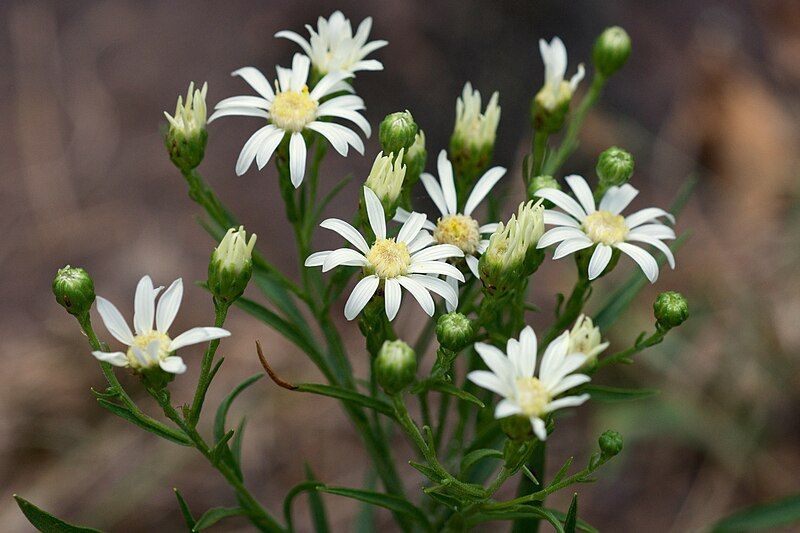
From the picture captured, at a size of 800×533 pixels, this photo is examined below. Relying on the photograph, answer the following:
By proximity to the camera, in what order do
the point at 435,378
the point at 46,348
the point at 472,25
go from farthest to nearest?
the point at 472,25 → the point at 46,348 → the point at 435,378

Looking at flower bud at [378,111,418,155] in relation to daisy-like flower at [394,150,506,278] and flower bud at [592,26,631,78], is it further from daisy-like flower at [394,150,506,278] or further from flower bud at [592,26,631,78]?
flower bud at [592,26,631,78]

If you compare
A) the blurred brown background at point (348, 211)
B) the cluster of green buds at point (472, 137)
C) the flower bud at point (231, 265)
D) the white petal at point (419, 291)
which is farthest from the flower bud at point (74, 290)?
the blurred brown background at point (348, 211)

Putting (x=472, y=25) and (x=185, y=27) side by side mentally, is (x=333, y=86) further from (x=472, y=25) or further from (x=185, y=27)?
(x=185, y=27)

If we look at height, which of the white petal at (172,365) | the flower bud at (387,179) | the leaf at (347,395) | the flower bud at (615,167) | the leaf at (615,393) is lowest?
the leaf at (615,393)

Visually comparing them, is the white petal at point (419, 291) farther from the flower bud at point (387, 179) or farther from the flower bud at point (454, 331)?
the flower bud at point (387, 179)

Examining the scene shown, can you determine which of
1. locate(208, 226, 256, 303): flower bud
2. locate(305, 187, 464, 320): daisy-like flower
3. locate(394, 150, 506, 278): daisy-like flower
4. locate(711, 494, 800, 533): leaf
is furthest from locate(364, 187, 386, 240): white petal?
locate(711, 494, 800, 533): leaf

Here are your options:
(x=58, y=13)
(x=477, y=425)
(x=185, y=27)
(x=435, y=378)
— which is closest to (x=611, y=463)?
(x=477, y=425)
